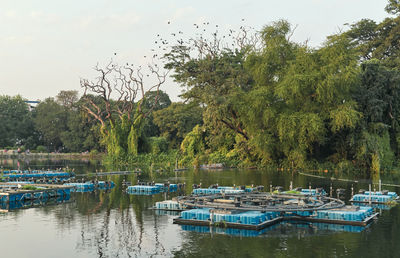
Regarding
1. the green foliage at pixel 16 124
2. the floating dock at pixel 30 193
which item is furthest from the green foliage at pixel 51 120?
the floating dock at pixel 30 193

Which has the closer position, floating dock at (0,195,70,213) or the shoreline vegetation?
floating dock at (0,195,70,213)

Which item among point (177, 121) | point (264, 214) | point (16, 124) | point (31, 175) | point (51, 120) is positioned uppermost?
point (51, 120)

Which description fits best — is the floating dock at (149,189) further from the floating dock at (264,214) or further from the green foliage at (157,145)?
the green foliage at (157,145)

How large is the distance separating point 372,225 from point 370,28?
224 ft

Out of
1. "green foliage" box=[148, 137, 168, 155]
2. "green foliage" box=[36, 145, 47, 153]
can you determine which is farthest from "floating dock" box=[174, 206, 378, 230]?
"green foliage" box=[36, 145, 47, 153]

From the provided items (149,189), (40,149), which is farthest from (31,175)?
(40,149)

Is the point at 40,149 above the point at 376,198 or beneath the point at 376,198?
above

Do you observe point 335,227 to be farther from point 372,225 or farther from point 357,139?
point 357,139

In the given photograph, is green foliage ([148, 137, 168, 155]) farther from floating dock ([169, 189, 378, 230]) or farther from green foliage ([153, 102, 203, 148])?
floating dock ([169, 189, 378, 230])

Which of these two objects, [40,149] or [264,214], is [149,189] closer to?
[264,214]

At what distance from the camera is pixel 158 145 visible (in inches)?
3268

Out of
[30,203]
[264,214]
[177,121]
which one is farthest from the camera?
[177,121]

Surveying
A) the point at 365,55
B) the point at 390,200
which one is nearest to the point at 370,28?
the point at 365,55

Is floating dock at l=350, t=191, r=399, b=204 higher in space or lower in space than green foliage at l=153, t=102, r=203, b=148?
lower
